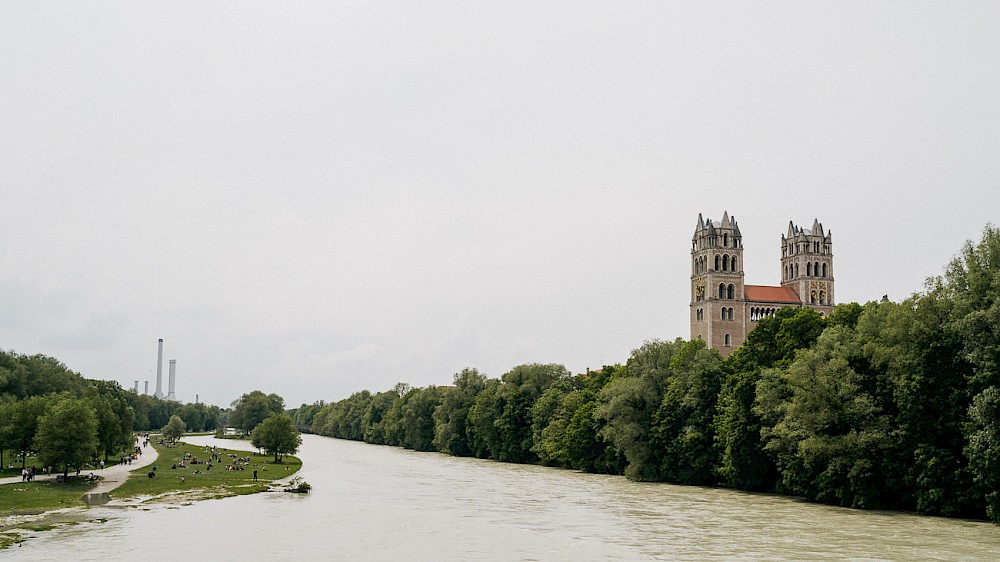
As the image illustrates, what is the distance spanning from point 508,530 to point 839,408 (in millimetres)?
26324

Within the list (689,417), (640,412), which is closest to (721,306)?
(640,412)

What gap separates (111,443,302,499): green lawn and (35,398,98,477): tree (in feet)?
14.7

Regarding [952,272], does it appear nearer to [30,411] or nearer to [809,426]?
[809,426]

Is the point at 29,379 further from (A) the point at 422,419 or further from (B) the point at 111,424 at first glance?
(A) the point at 422,419

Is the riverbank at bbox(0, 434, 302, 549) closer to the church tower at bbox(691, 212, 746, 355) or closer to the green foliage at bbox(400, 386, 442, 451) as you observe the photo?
the green foliage at bbox(400, 386, 442, 451)

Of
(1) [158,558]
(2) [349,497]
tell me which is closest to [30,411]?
(2) [349,497]

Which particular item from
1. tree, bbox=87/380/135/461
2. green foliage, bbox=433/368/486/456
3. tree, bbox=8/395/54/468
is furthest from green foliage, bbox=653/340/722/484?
green foliage, bbox=433/368/486/456

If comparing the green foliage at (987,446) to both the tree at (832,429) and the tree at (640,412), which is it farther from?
the tree at (640,412)

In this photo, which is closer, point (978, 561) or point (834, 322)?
point (978, 561)

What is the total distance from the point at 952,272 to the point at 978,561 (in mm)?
21257

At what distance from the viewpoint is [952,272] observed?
183 ft

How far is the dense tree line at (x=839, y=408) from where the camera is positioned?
175 feet

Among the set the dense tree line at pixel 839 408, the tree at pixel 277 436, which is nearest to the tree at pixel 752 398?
the dense tree line at pixel 839 408

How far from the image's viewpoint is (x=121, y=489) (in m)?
71.4
